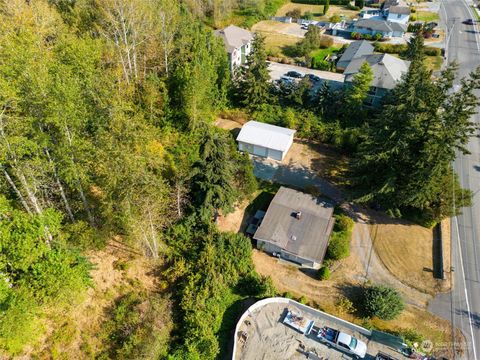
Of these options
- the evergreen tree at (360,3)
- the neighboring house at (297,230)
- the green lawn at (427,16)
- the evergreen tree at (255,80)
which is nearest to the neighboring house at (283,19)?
the evergreen tree at (360,3)

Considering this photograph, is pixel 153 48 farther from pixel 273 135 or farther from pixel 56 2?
pixel 273 135

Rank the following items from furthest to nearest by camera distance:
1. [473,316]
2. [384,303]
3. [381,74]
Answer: [381,74], [473,316], [384,303]

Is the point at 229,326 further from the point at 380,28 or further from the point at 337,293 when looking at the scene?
the point at 380,28

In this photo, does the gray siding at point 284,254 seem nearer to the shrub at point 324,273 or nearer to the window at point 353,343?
the shrub at point 324,273

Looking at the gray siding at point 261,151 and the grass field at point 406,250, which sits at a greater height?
the gray siding at point 261,151

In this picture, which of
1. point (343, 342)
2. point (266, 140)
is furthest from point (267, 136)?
point (343, 342)

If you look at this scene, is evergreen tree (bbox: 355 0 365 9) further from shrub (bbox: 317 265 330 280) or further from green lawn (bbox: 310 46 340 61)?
shrub (bbox: 317 265 330 280)

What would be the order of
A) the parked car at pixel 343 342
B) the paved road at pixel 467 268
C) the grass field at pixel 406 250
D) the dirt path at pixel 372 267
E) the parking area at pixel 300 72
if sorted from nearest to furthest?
the parked car at pixel 343 342, the paved road at pixel 467 268, the dirt path at pixel 372 267, the grass field at pixel 406 250, the parking area at pixel 300 72

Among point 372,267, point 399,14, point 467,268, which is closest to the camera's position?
point 467,268
